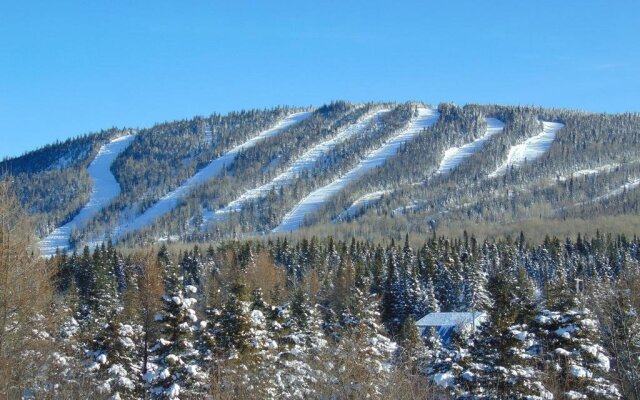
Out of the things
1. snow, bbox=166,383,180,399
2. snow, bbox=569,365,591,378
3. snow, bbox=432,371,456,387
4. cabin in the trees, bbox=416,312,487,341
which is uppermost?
snow, bbox=166,383,180,399

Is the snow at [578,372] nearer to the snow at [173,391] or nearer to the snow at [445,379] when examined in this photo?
the snow at [445,379]

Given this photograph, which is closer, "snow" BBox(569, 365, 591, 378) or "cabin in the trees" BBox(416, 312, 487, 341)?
"snow" BBox(569, 365, 591, 378)

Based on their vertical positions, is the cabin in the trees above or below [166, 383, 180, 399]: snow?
below

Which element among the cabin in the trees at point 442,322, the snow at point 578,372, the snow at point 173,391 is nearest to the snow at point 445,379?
the snow at point 578,372

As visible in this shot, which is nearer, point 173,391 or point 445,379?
point 173,391

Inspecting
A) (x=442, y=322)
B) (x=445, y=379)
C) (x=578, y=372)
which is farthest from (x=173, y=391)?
(x=442, y=322)

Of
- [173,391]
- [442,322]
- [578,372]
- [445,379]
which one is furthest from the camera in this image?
[442,322]

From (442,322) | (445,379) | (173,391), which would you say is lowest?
(442,322)

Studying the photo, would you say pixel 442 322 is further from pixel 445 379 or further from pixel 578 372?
pixel 578 372

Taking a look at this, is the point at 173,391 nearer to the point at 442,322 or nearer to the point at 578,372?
the point at 578,372

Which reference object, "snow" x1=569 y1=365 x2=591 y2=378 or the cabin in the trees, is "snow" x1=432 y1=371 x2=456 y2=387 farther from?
the cabin in the trees

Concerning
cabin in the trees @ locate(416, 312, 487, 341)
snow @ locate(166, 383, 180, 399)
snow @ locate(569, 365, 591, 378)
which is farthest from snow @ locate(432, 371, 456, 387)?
cabin in the trees @ locate(416, 312, 487, 341)

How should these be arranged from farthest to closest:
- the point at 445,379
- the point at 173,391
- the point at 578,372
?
the point at 445,379
the point at 173,391
the point at 578,372

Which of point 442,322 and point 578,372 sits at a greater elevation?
point 578,372
